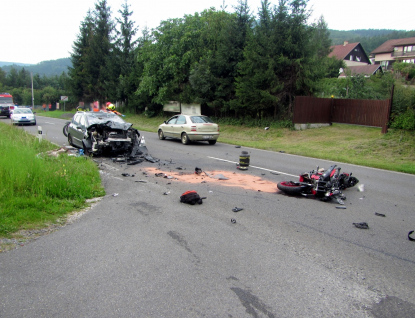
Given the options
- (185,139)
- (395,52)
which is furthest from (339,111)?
(395,52)

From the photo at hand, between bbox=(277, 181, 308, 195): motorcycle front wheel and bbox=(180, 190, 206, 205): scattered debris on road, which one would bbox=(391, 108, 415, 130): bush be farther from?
bbox=(180, 190, 206, 205): scattered debris on road

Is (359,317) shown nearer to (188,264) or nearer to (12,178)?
(188,264)

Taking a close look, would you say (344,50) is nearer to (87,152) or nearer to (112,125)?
(112,125)

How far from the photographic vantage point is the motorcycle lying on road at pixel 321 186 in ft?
24.8

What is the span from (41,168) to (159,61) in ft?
91.4

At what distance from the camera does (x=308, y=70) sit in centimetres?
2189

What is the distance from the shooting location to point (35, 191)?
6613mm

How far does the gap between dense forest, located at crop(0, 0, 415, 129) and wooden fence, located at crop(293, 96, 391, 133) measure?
3.86 ft

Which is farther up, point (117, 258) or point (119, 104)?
point (119, 104)

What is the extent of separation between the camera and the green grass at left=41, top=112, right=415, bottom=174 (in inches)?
555

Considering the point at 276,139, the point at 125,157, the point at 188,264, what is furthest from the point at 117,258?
the point at 276,139

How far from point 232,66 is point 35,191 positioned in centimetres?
2177

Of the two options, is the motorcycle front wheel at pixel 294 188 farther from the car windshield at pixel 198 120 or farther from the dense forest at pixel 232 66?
the dense forest at pixel 232 66

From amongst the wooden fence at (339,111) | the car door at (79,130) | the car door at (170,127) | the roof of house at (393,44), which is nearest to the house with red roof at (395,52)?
the roof of house at (393,44)
